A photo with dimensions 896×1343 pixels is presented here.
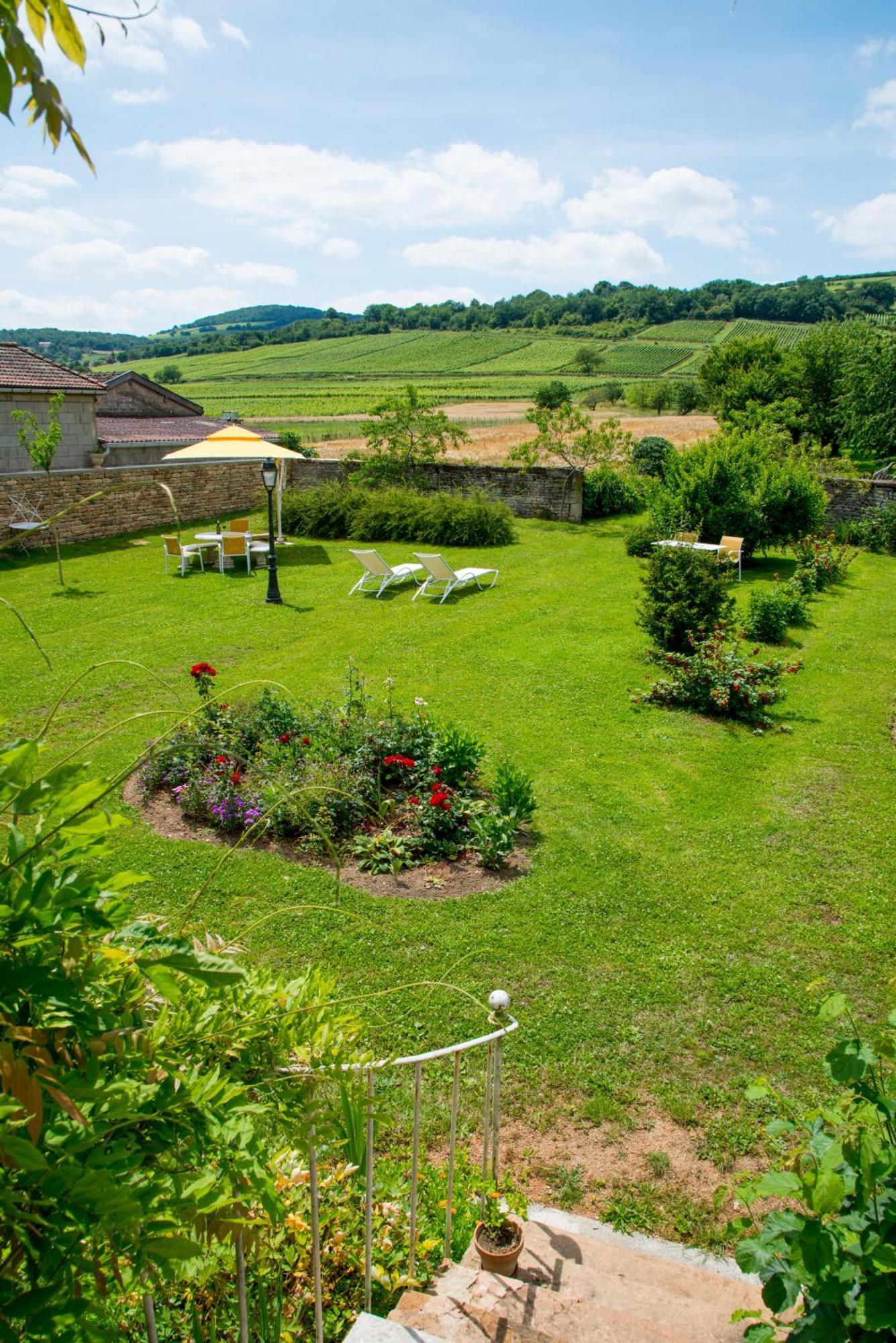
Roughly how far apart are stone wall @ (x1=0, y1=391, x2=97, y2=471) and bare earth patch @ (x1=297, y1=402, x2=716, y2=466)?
6357mm

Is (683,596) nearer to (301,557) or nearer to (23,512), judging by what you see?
(301,557)

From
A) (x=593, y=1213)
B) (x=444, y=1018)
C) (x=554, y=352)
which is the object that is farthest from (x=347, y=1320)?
(x=554, y=352)

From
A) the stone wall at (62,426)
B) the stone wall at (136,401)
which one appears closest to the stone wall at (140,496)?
the stone wall at (62,426)

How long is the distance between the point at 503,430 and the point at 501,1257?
123ft

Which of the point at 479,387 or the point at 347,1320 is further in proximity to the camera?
the point at 479,387

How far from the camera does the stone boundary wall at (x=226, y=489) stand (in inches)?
604

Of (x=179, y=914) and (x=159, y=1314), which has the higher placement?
(x=179, y=914)

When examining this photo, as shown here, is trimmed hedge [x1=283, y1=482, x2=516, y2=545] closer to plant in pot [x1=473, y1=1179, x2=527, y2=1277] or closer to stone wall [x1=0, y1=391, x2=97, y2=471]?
stone wall [x1=0, y1=391, x2=97, y2=471]

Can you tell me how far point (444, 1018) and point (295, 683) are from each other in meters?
4.97

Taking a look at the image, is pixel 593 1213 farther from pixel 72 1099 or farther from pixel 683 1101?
pixel 72 1099

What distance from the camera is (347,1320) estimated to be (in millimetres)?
2191

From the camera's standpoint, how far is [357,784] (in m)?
5.93

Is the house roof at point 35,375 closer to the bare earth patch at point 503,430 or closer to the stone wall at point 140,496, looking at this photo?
the stone wall at point 140,496

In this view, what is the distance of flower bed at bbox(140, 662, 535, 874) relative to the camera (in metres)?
5.55
